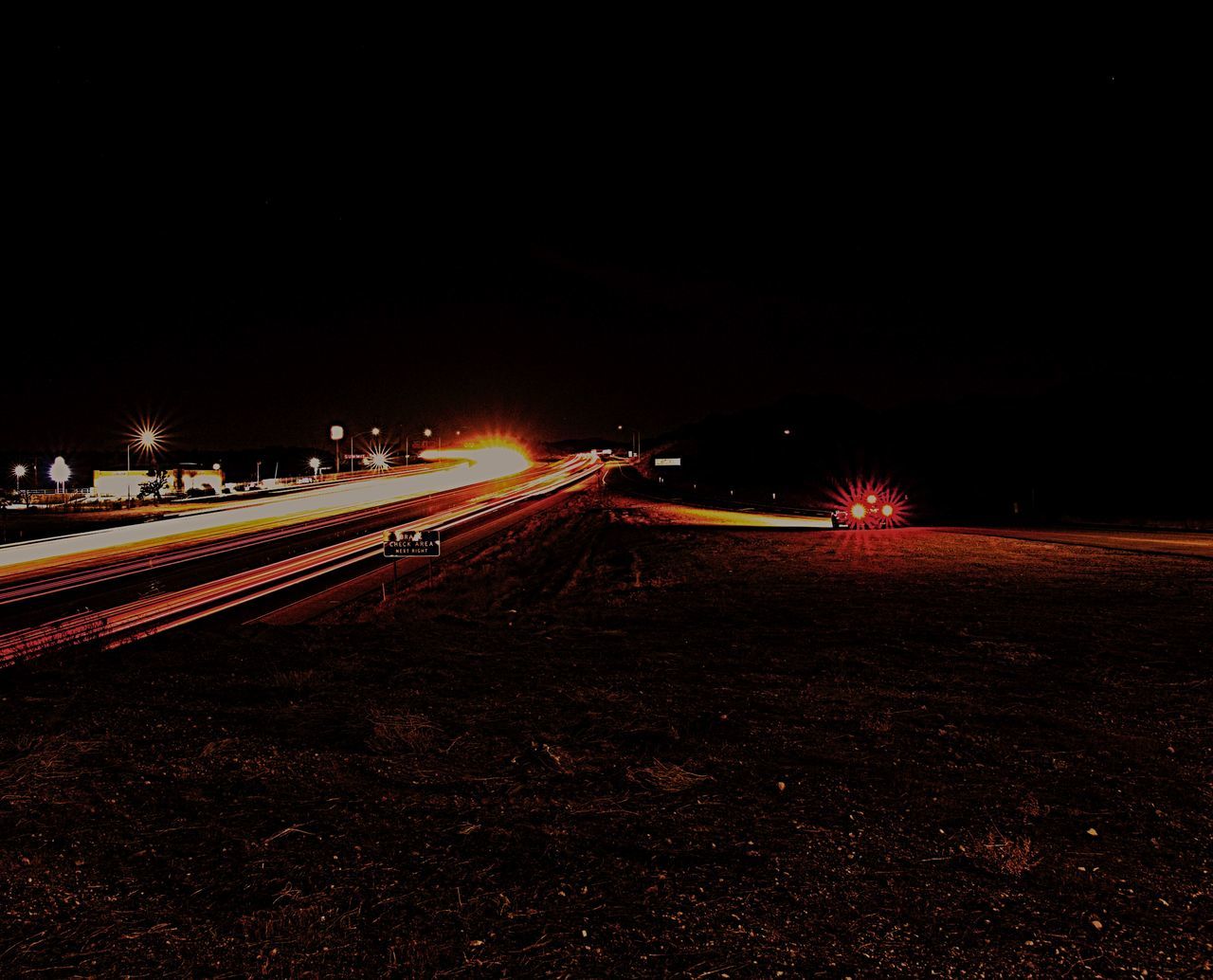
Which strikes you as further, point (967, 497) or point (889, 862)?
point (967, 497)

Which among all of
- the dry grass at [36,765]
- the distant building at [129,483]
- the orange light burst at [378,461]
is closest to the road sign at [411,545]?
the dry grass at [36,765]

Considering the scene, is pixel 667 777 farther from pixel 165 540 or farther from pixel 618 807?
pixel 165 540

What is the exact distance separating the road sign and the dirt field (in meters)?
3.74

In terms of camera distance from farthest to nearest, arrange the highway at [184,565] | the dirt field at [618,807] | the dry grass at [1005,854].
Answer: the highway at [184,565], the dry grass at [1005,854], the dirt field at [618,807]

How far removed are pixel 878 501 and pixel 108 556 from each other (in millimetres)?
33033

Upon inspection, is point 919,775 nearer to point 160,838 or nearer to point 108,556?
point 160,838

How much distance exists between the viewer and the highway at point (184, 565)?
1413cm

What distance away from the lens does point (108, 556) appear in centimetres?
2516

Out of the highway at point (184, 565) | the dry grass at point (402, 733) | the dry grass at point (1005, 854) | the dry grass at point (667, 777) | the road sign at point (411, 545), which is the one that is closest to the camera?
the dry grass at point (1005, 854)

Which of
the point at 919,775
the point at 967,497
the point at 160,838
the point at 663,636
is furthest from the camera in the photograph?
the point at 967,497

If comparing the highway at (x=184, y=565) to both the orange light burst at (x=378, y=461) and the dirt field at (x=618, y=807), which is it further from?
the orange light burst at (x=378, y=461)

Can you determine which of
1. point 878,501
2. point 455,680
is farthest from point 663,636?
point 878,501

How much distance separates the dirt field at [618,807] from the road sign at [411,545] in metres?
3.74

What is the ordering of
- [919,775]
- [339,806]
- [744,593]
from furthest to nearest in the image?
1. [744,593]
2. [919,775]
3. [339,806]
